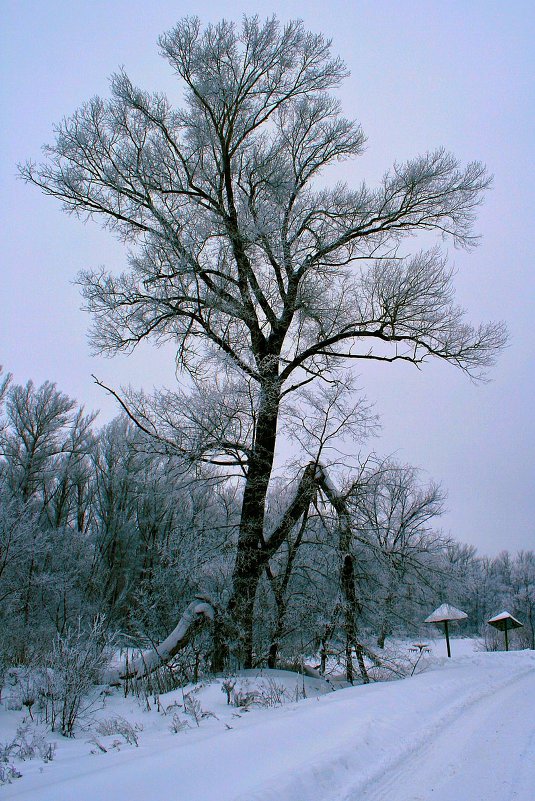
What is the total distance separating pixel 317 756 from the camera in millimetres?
3500

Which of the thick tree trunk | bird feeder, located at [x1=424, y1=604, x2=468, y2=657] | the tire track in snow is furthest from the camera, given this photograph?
bird feeder, located at [x1=424, y1=604, x2=468, y2=657]

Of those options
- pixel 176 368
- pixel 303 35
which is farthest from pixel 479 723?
pixel 303 35

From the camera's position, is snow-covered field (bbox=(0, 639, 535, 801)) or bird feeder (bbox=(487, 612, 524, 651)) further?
bird feeder (bbox=(487, 612, 524, 651))

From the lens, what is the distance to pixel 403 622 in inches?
375

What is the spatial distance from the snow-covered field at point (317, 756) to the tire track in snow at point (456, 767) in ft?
0.03

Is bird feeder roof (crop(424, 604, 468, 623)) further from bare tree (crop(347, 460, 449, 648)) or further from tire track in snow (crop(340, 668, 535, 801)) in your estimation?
tire track in snow (crop(340, 668, 535, 801))

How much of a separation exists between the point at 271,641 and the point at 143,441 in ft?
14.7

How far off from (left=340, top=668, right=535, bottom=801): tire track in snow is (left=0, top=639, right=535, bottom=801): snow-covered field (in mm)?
10

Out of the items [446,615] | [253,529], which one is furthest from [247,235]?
[446,615]

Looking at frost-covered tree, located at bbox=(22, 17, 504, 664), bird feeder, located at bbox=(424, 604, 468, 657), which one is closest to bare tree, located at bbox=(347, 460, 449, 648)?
frost-covered tree, located at bbox=(22, 17, 504, 664)

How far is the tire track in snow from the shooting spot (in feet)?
10.5

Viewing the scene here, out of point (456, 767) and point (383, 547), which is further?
point (383, 547)

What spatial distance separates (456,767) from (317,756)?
3.52 feet

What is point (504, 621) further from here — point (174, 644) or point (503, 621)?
point (174, 644)
